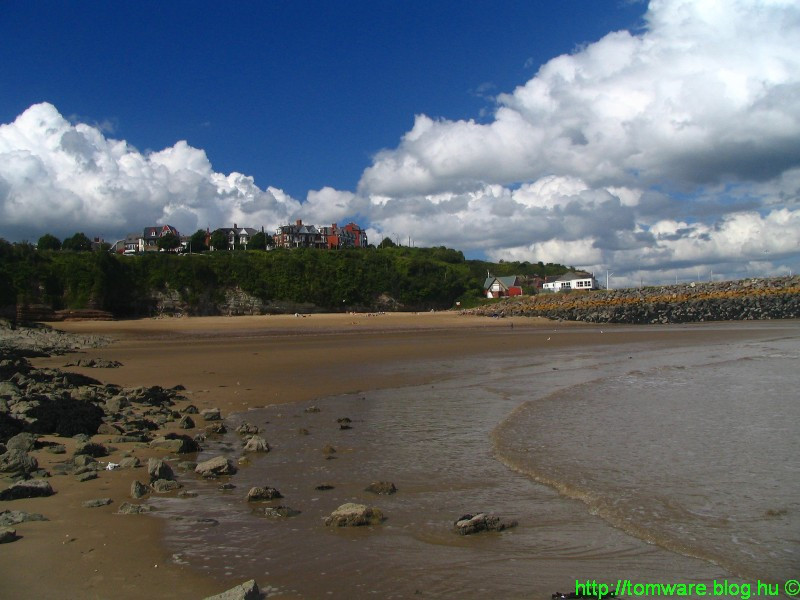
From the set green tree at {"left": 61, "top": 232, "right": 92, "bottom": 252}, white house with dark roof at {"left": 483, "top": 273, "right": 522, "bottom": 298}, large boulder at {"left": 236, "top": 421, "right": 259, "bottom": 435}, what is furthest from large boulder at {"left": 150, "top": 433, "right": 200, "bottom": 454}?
green tree at {"left": 61, "top": 232, "right": 92, "bottom": 252}

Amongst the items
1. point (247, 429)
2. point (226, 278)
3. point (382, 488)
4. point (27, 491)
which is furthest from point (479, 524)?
point (226, 278)

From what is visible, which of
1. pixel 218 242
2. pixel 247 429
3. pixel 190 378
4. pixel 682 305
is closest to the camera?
pixel 247 429

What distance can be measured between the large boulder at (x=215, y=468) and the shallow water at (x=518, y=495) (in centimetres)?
24

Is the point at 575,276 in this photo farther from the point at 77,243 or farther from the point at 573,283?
the point at 77,243

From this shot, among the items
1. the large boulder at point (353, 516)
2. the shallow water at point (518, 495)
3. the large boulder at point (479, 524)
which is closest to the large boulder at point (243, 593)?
the shallow water at point (518, 495)

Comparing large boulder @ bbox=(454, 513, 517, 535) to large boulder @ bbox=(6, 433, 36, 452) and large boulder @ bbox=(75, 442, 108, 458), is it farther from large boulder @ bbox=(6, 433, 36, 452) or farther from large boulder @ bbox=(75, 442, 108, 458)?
large boulder @ bbox=(6, 433, 36, 452)

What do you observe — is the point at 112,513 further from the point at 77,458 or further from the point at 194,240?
the point at 194,240

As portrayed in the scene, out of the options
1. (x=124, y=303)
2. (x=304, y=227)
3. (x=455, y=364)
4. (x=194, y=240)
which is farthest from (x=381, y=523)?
(x=304, y=227)

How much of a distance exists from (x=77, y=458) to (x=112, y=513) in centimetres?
214

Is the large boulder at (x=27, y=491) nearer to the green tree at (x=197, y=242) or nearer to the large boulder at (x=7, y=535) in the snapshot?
the large boulder at (x=7, y=535)

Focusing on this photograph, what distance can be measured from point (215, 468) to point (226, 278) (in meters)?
55.9

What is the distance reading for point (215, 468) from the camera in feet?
24.3

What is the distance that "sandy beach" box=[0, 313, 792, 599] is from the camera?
4.41 meters

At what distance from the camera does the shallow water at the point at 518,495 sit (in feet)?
15.3
